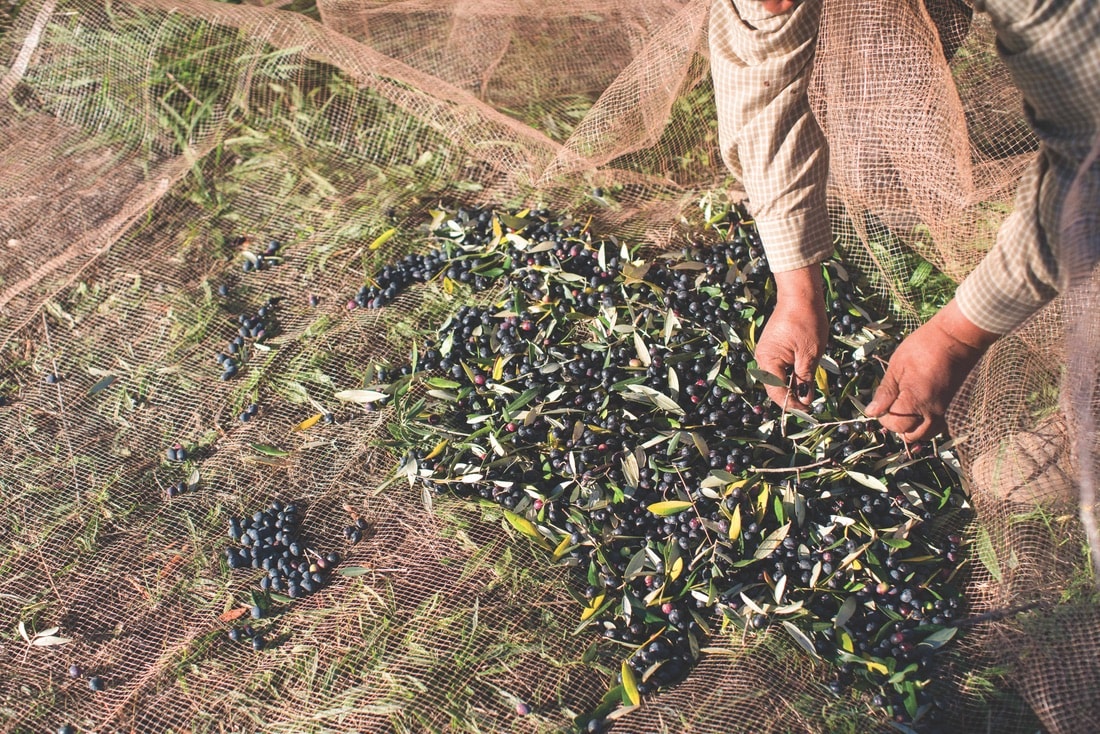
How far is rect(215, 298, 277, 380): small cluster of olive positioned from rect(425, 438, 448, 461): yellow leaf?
0.84 metres

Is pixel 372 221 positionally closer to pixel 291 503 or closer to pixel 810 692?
pixel 291 503

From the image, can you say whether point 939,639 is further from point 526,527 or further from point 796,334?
point 526,527

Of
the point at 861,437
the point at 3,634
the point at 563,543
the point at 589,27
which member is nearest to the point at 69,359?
the point at 3,634

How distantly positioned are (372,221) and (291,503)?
128cm

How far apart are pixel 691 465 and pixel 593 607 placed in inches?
18.8

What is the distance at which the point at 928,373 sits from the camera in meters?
2.21

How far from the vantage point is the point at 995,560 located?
7.61 feet

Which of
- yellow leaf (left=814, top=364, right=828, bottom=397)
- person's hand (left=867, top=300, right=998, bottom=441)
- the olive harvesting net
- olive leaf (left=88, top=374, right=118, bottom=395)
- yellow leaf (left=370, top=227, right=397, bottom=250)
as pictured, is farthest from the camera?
yellow leaf (left=370, top=227, right=397, bottom=250)

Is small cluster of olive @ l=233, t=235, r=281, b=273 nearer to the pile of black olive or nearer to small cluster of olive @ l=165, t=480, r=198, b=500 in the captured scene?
the pile of black olive

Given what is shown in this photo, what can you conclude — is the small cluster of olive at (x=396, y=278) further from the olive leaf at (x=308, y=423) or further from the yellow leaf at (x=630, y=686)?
the yellow leaf at (x=630, y=686)

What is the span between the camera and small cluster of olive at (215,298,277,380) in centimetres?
312

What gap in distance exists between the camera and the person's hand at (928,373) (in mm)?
2133

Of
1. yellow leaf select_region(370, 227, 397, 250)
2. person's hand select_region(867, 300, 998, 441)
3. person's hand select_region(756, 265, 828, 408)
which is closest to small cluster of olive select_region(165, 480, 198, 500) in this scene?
yellow leaf select_region(370, 227, 397, 250)

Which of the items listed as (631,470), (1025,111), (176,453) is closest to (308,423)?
(176,453)
